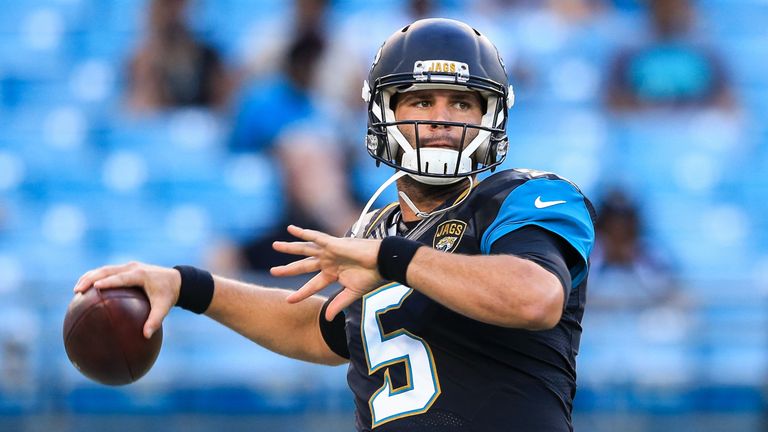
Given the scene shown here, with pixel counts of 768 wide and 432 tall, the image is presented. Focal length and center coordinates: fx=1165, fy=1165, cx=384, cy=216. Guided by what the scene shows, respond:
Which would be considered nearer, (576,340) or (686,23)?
(576,340)

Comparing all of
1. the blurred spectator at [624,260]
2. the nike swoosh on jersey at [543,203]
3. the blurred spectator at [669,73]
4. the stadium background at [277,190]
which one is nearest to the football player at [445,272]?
the nike swoosh on jersey at [543,203]

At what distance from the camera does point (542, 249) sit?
10.4 feet

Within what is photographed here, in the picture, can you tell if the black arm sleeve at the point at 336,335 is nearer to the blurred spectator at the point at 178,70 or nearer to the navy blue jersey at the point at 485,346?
the navy blue jersey at the point at 485,346

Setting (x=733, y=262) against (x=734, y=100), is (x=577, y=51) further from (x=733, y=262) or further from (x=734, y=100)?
(x=733, y=262)

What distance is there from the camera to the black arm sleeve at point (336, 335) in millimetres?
4129

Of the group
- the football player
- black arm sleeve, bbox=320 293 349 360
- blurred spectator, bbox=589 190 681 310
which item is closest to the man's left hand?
the football player

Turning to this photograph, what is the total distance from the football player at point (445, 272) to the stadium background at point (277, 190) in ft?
12.8

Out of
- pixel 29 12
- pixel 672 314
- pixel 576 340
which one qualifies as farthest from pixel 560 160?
pixel 576 340

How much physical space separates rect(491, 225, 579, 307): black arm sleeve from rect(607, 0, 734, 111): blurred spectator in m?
7.47

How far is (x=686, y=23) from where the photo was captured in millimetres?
10812

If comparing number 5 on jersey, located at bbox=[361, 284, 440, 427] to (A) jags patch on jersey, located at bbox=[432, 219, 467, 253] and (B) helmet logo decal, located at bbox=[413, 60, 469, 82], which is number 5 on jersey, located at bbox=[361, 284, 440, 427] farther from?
(B) helmet logo decal, located at bbox=[413, 60, 469, 82]

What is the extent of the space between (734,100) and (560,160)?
5.84 feet

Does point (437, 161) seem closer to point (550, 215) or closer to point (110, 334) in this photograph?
point (550, 215)

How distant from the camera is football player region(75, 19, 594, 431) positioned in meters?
3.05
